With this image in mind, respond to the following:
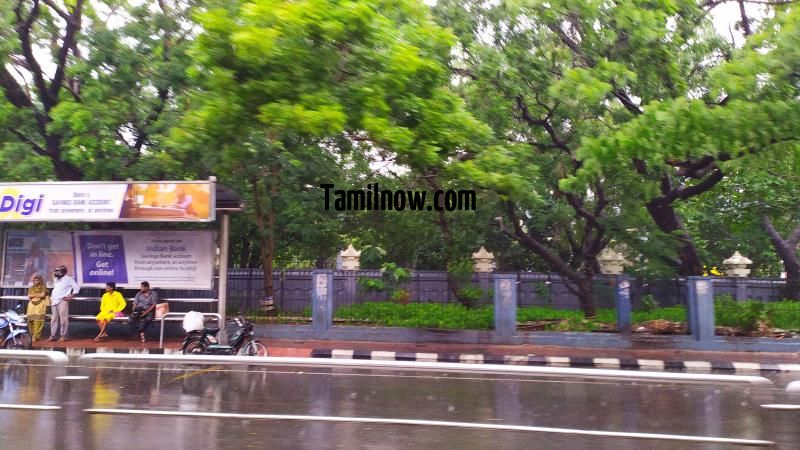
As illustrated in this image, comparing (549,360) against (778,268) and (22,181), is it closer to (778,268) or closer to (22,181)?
(22,181)

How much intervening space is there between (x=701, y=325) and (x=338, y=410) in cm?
1035

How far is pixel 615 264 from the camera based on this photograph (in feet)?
65.7

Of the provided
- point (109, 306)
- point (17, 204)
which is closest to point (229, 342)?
point (109, 306)

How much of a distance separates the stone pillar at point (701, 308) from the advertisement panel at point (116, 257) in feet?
36.1

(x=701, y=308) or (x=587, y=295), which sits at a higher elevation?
(x=587, y=295)

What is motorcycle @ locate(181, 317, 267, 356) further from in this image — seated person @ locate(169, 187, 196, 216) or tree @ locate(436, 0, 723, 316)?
tree @ locate(436, 0, 723, 316)

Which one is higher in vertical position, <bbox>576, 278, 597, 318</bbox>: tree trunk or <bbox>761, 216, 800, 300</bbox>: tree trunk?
<bbox>761, 216, 800, 300</bbox>: tree trunk

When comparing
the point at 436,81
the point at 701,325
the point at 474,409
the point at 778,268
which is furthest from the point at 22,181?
the point at 778,268

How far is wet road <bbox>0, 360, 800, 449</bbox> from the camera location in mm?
6156

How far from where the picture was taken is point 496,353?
554 inches

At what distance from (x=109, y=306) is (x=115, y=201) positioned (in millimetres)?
2527

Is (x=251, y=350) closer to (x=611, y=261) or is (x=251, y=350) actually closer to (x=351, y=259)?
(x=351, y=259)

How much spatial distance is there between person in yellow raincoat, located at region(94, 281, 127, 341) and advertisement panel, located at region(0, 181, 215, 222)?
179 centimetres

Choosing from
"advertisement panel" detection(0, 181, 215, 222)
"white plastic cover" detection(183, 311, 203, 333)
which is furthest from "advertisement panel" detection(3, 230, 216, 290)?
"white plastic cover" detection(183, 311, 203, 333)
